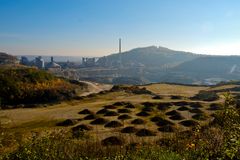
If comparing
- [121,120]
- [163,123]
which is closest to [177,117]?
[163,123]

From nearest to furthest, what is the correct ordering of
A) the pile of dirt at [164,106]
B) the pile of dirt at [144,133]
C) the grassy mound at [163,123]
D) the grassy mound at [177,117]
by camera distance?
the pile of dirt at [144,133] < the grassy mound at [163,123] < the grassy mound at [177,117] < the pile of dirt at [164,106]

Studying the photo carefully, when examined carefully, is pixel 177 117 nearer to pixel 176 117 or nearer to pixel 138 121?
pixel 176 117

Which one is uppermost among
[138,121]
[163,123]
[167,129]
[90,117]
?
[167,129]

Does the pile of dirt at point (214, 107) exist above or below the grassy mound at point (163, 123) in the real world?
below

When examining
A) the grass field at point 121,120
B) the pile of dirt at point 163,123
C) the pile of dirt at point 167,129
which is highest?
the pile of dirt at point 167,129

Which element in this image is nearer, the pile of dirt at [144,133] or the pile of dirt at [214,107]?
the pile of dirt at [144,133]

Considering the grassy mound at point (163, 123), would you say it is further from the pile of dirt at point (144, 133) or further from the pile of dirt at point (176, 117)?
the pile of dirt at point (144, 133)

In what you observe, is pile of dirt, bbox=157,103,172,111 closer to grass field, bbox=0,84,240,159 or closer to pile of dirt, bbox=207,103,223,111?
grass field, bbox=0,84,240,159

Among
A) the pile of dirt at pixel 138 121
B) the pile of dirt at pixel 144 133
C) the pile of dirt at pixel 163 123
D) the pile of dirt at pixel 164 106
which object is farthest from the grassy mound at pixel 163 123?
the pile of dirt at pixel 164 106

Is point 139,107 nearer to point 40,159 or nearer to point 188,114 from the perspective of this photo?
point 188,114

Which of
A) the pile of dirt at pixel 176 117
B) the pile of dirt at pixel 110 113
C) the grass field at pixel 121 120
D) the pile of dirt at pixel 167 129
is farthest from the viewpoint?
the pile of dirt at pixel 110 113

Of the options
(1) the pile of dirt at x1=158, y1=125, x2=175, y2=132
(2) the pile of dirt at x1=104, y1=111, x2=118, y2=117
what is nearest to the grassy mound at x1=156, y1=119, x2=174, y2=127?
(1) the pile of dirt at x1=158, y1=125, x2=175, y2=132

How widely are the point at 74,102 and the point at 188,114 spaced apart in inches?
1622

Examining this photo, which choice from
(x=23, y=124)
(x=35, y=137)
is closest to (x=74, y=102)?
(x=23, y=124)
